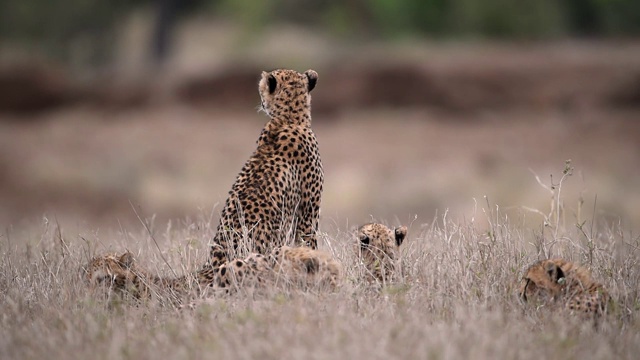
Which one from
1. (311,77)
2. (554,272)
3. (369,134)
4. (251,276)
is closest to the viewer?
(251,276)

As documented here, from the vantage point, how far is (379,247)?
603cm

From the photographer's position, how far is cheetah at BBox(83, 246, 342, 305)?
539cm

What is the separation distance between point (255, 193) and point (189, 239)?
658mm

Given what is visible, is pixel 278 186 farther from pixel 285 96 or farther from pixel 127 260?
pixel 127 260

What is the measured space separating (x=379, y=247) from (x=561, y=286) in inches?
42.7

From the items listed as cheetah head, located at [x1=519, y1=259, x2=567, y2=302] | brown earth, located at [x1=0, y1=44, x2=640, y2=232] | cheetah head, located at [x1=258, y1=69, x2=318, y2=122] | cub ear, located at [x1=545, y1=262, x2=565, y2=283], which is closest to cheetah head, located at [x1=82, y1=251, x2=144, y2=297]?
cheetah head, located at [x1=258, y1=69, x2=318, y2=122]

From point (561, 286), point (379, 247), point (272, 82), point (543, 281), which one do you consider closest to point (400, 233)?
point (379, 247)

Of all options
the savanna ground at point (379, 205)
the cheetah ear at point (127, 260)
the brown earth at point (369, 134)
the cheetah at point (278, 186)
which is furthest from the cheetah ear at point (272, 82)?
the brown earth at point (369, 134)

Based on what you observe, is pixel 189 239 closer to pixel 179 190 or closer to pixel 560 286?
pixel 560 286

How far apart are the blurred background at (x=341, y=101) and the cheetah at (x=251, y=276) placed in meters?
10.1

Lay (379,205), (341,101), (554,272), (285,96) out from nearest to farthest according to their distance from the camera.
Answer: (554,272)
(285,96)
(379,205)
(341,101)

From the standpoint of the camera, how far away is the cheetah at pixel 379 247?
5.87 meters

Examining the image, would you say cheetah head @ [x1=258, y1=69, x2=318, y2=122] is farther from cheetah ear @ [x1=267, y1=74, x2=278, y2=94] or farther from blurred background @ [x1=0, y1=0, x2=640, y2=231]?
blurred background @ [x1=0, y1=0, x2=640, y2=231]

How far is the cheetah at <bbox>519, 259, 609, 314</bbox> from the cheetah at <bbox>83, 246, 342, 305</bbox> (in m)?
1.01
